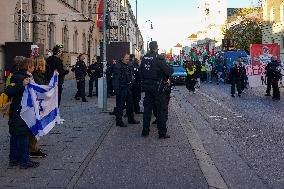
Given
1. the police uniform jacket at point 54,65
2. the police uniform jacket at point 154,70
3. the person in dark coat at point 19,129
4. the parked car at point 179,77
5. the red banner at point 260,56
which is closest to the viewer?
the person in dark coat at point 19,129

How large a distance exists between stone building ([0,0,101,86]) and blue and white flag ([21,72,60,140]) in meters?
11.4

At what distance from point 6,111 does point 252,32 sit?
59724 millimetres

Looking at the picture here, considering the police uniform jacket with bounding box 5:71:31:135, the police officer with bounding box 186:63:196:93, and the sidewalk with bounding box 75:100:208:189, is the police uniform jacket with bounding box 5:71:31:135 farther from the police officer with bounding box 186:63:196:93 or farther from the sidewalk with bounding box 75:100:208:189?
the police officer with bounding box 186:63:196:93

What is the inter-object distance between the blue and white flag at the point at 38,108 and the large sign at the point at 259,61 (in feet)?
55.1

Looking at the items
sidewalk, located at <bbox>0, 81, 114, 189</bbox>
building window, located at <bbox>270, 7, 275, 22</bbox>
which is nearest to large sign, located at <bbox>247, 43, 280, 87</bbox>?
sidewalk, located at <bbox>0, 81, 114, 189</bbox>

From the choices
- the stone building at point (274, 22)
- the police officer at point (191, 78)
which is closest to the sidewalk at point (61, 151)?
the police officer at point (191, 78)

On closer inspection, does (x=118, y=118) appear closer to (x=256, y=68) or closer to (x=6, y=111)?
(x=6, y=111)

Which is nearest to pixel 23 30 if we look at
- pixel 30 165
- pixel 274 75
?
pixel 274 75

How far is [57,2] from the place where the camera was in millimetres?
30594

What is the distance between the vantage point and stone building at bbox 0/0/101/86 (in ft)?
A: 69.4

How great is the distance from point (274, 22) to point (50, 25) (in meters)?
27.5

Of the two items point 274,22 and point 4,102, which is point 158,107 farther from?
point 274,22

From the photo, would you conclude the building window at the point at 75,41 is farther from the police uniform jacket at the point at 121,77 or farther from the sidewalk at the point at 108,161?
the sidewalk at the point at 108,161

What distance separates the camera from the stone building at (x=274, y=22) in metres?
46.9
